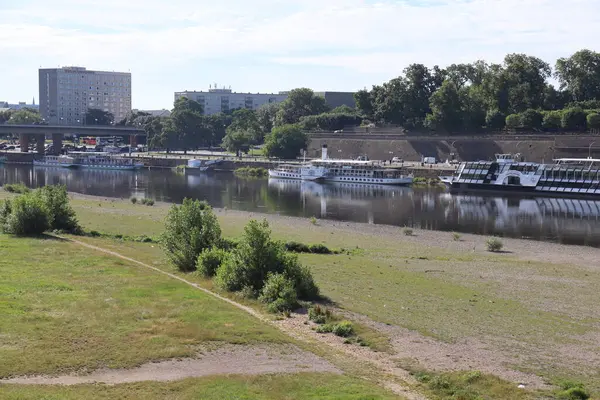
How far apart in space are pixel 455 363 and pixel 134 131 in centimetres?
15572

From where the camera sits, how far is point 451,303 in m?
31.5

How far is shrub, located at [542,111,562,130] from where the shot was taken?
375 ft

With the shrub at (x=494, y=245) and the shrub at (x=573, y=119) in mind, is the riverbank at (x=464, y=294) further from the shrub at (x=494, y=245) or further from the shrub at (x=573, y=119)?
the shrub at (x=573, y=119)

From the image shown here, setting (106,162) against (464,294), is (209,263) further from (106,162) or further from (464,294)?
(106,162)

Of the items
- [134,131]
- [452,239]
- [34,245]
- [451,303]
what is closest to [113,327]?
[451,303]

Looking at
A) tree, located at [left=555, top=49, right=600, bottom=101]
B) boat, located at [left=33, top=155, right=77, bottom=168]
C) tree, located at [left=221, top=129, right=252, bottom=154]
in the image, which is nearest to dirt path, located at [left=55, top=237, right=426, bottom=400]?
tree, located at [left=555, top=49, right=600, bottom=101]

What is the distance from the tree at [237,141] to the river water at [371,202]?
22298mm

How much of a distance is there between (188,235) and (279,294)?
362 inches

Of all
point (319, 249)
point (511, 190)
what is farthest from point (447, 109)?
point (319, 249)

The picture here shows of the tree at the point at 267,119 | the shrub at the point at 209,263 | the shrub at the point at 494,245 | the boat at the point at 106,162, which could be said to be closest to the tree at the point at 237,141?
the boat at the point at 106,162

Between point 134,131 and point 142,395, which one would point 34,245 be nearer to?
point 142,395

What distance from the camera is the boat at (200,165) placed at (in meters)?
133

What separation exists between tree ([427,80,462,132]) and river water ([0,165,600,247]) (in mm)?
26736

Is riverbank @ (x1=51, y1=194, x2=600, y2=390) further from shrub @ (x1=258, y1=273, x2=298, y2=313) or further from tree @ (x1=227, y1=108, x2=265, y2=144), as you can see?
tree @ (x1=227, y1=108, x2=265, y2=144)
